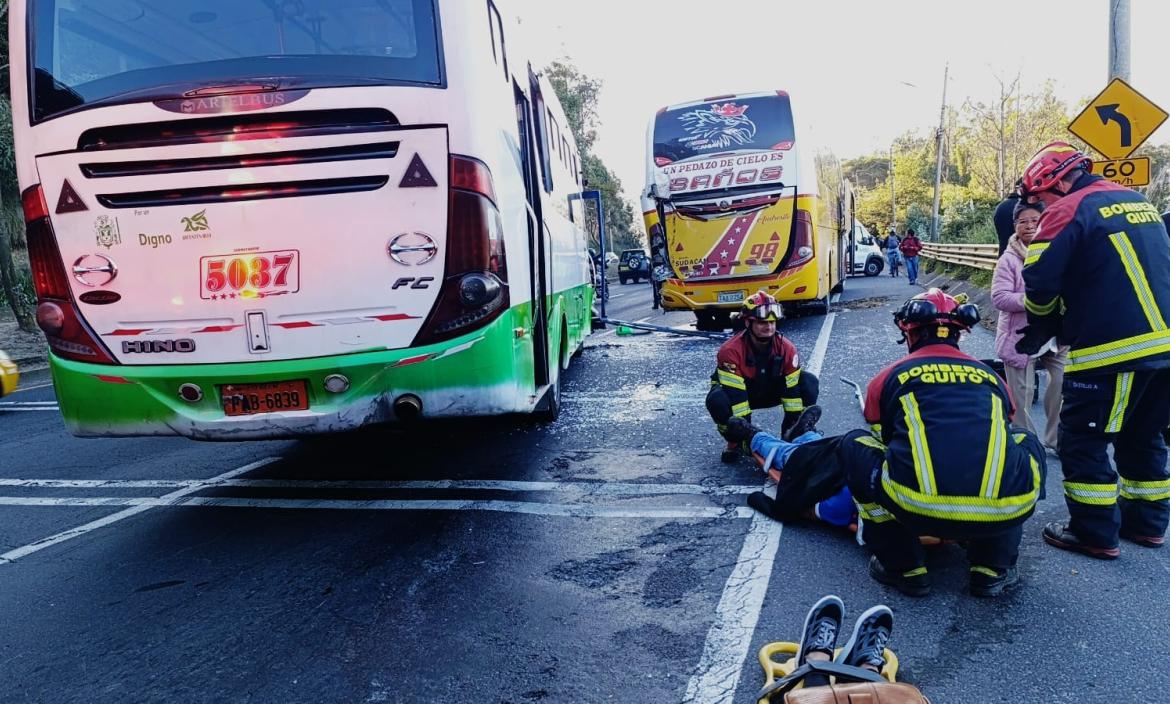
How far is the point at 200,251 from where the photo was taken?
381 cm

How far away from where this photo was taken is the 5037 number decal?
3805 mm

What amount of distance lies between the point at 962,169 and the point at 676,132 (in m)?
42.2

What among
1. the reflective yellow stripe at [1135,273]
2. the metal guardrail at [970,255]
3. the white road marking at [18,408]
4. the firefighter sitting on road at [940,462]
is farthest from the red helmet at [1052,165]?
the metal guardrail at [970,255]

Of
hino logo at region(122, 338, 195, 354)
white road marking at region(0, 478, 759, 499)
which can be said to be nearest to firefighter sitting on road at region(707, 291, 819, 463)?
white road marking at region(0, 478, 759, 499)

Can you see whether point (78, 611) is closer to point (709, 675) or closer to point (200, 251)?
point (200, 251)

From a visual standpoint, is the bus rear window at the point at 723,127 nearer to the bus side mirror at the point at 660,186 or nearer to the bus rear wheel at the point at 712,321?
the bus side mirror at the point at 660,186

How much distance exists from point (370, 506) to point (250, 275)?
159cm

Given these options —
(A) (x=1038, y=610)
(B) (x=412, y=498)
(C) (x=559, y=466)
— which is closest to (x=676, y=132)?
(C) (x=559, y=466)

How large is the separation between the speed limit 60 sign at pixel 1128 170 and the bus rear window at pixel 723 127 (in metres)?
4.28

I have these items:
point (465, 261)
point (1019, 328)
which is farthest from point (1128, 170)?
point (465, 261)

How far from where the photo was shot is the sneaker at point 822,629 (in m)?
2.64

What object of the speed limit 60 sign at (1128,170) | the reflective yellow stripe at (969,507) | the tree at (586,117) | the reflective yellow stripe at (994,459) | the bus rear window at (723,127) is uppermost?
the tree at (586,117)

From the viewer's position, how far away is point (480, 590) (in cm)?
350

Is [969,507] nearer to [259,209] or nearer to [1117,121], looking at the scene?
[259,209]
